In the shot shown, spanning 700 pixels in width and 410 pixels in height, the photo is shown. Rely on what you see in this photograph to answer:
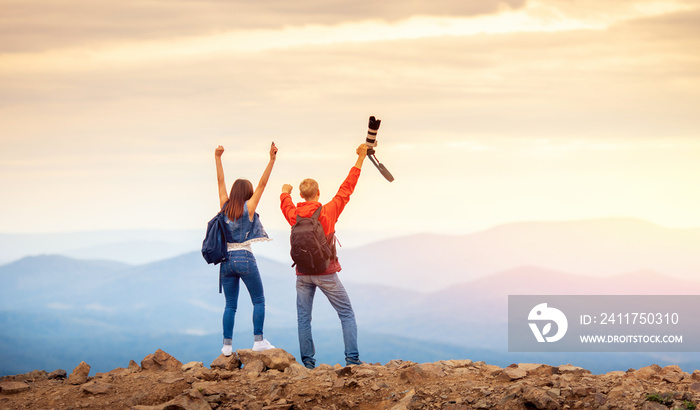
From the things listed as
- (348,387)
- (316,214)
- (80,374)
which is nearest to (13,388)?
(80,374)

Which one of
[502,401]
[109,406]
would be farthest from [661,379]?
[109,406]

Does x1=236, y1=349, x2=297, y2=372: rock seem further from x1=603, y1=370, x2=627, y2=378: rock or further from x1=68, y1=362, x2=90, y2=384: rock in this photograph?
x1=603, y1=370, x2=627, y2=378: rock

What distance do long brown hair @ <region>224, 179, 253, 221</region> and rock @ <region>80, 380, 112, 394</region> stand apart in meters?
3.32

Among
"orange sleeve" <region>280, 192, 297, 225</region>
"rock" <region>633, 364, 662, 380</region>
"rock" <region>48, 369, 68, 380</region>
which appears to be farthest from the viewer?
"rock" <region>48, 369, 68, 380</region>

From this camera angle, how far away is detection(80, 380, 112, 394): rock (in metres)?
13.2

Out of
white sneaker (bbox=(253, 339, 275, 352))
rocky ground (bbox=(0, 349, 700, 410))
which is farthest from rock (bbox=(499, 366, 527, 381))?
white sneaker (bbox=(253, 339, 275, 352))

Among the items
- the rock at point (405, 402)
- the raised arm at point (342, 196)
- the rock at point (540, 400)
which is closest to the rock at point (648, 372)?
the rock at point (540, 400)

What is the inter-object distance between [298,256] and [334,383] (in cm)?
201

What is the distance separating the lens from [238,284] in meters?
13.9

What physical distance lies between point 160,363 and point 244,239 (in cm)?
281

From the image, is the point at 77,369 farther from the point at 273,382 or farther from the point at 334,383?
the point at 334,383

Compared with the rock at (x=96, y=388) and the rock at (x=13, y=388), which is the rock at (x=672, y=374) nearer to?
the rock at (x=96, y=388)

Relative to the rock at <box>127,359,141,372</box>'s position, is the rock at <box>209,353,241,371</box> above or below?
above

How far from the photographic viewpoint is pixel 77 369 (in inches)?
570
